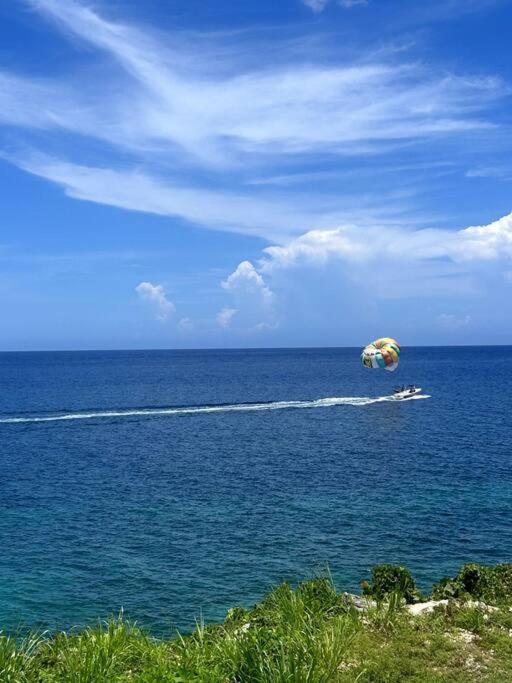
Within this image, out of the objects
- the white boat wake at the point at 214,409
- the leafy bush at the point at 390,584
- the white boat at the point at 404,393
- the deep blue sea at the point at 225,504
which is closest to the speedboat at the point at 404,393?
the white boat at the point at 404,393

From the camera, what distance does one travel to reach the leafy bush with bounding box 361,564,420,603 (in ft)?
78.4

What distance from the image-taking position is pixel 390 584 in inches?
965

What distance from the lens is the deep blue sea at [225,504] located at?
32688 mm

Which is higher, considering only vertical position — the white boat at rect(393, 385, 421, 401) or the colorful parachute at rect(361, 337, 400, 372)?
the colorful parachute at rect(361, 337, 400, 372)

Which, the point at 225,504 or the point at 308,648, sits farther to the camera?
the point at 225,504

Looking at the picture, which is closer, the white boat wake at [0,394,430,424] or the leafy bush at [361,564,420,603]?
the leafy bush at [361,564,420,603]

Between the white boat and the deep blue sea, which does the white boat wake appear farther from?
the deep blue sea

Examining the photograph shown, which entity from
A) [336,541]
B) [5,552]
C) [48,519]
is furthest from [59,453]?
[336,541]

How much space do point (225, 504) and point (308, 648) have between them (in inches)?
1248

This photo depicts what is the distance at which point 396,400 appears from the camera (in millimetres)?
110250

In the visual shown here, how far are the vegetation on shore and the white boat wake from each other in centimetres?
7436

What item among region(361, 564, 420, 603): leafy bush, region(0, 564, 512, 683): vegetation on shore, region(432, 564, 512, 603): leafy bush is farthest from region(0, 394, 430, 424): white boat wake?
region(0, 564, 512, 683): vegetation on shore

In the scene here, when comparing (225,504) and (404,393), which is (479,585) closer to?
(225,504)

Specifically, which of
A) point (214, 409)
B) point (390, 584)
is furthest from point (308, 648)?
point (214, 409)
